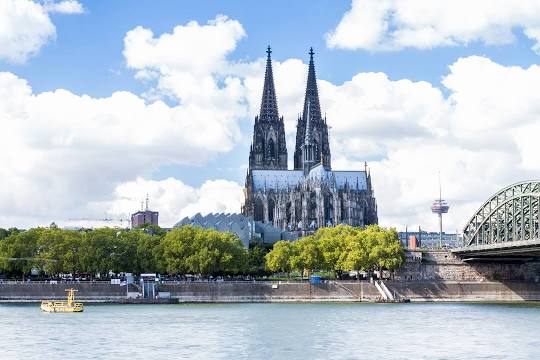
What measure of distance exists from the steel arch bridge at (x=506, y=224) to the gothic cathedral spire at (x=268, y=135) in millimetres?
61563

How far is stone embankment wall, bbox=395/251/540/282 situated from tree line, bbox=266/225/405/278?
7.54 feet

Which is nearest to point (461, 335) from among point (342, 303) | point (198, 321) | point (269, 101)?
point (198, 321)

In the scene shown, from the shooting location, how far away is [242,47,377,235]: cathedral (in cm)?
17238

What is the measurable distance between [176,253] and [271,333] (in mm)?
51473

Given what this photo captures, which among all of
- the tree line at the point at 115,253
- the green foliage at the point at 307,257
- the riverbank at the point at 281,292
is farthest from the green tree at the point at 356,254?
the tree line at the point at 115,253

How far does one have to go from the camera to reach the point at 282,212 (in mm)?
175625

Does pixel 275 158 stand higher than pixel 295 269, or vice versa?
pixel 275 158

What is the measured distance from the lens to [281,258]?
414ft

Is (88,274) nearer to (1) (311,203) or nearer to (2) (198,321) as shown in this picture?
(2) (198,321)

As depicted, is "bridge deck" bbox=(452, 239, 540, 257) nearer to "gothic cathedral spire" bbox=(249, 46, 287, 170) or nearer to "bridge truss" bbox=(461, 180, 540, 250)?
"bridge truss" bbox=(461, 180, 540, 250)

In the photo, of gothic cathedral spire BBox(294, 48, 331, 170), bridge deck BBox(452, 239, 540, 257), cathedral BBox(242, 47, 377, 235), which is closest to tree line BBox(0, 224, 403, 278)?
bridge deck BBox(452, 239, 540, 257)

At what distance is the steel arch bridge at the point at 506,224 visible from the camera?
110 m

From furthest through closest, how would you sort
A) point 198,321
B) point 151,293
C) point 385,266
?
point 385,266 < point 151,293 < point 198,321

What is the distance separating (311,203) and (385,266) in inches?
2021
